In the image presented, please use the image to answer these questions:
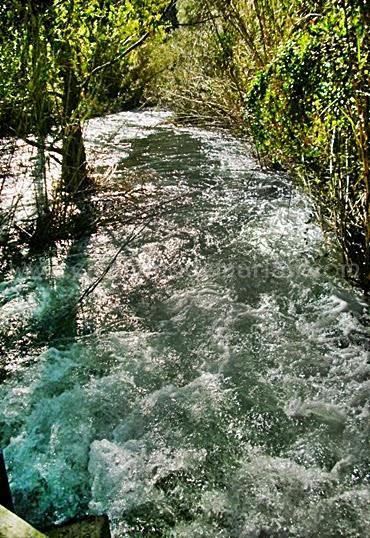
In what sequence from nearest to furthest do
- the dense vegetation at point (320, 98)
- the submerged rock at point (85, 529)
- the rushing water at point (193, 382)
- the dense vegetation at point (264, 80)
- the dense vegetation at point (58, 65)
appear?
1. the submerged rock at point (85, 529)
2. the rushing water at point (193, 382)
3. the dense vegetation at point (320, 98)
4. the dense vegetation at point (264, 80)
5. the dense vegetation at point (58, 65)

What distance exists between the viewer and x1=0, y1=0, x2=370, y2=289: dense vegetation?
2.92 meters

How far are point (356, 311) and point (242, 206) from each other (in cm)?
235

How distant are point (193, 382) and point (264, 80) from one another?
208 centimetres

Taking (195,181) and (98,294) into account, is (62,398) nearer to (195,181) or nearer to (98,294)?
(98,294)

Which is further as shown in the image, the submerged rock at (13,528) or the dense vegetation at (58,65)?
the dense vegetation at (58,65)

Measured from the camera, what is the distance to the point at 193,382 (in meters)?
3.34

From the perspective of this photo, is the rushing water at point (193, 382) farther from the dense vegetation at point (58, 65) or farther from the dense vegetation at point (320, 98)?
the dense vegetation at point (320, 98)

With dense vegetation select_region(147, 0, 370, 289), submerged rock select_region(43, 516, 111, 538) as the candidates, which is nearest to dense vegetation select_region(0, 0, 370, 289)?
dense vegetation select_region(147, 0, 370, 289)

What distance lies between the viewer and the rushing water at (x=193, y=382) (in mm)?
2549

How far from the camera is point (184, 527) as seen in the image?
2420mm

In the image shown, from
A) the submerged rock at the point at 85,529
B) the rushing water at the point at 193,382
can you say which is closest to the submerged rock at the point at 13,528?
the submerged rock at the point at 85,529

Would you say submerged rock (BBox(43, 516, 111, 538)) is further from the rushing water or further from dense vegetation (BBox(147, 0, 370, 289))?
dense vegetation (BBox(147, 0, 370, 289))

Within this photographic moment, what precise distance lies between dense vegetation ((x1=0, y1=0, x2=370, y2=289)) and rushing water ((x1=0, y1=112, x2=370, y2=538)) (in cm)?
63

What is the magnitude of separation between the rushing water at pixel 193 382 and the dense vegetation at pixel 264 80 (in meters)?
0.63
